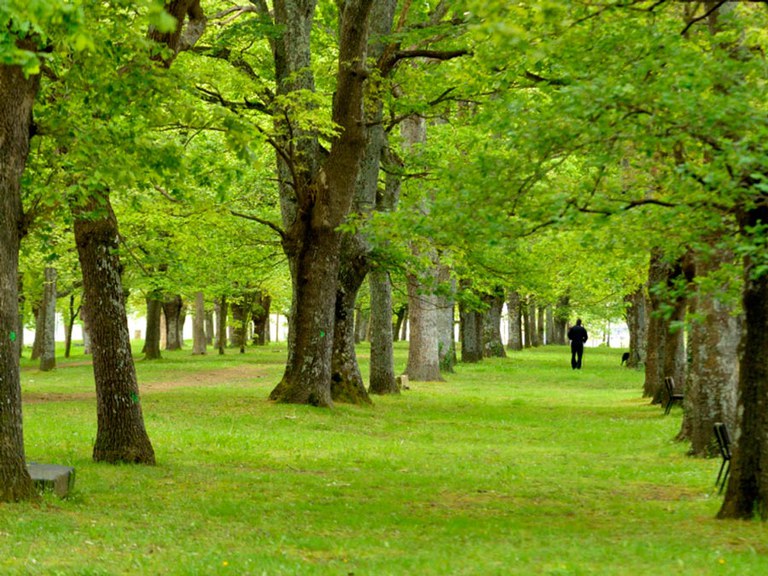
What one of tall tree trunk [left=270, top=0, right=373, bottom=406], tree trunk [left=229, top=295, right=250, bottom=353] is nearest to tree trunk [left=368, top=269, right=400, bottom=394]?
tall tree trunk [left=270, top=0, right=373, bottom=406]

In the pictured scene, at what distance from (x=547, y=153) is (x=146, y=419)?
39.4 feet

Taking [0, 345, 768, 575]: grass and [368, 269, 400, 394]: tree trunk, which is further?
[368, 269, 400, 394]: tree trunk

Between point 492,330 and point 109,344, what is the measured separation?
136ft

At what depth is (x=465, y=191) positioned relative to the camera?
34.0 feet

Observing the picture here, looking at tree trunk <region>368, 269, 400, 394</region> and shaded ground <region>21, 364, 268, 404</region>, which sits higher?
tree trunk <region>368, 269, 400, 394</region>

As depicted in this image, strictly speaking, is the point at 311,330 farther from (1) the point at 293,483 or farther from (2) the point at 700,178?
(2) the point at 700,178

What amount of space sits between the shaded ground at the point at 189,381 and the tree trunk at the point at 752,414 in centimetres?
1727

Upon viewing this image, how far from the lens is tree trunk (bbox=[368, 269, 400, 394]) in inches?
1093

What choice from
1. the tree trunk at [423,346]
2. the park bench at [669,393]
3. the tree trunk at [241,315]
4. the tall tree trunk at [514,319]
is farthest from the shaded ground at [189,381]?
the tall tree trunk at [514,319]

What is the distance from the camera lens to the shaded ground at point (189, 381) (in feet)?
83.2

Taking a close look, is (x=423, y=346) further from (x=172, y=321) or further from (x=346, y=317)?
(x=172, y=321)

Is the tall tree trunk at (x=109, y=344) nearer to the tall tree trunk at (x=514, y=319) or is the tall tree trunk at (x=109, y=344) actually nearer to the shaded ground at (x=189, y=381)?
the shaded ground at (x=189, y=381)

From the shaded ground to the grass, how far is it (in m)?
0.54

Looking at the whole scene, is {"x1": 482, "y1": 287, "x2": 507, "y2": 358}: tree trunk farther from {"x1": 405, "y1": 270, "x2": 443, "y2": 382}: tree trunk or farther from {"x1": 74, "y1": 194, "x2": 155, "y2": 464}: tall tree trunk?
{"x1": 74, "y1": 194, "x2": 155, "y2": 464}: tall tree trunk
